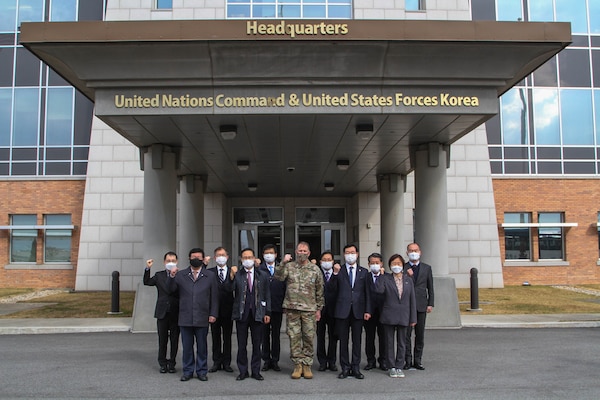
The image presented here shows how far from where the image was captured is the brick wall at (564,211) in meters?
24.7

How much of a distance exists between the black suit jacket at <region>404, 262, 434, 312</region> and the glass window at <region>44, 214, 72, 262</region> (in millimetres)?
19234

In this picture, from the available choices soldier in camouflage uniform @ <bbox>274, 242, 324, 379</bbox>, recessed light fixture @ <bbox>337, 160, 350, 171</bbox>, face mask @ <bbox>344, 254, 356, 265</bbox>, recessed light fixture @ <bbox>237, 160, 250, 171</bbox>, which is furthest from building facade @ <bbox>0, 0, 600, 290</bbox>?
soldier in camouflage uniform @ <bbox>274, 242, 324, 379</bbox>

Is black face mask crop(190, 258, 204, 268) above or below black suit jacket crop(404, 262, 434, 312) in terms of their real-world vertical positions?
Result: above

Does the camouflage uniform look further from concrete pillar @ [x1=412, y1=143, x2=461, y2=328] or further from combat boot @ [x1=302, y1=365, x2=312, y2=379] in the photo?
concrete pillar @ [x1=412, y1=143, x2=461, y2=328]

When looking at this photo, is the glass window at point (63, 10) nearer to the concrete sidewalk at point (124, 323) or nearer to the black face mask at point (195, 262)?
the concrete sidewalk at point (124, 323)

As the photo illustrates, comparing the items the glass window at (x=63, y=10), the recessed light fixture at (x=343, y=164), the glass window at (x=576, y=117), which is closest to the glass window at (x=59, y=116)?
the glass window at (x=63, y=10)

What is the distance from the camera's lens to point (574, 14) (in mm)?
25625

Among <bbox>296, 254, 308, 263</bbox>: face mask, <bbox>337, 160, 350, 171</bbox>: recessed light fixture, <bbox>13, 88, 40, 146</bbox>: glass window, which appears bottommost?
<bbox>296, 254, 308, 263</bbox>: face mask

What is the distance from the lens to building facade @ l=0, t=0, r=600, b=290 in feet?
77.5

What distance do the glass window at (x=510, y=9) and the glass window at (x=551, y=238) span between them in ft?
28.6

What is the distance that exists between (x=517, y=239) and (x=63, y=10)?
21.8 meters

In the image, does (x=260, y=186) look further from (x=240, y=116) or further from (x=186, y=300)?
(x=186, y=300)

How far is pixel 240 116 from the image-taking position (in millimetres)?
11695

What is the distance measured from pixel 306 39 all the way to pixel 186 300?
5186 mm
